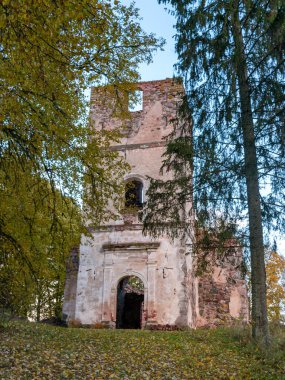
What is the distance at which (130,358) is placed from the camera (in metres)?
7.04

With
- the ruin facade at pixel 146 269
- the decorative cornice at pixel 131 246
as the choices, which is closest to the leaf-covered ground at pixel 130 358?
the ruin facade at pixel 146 269

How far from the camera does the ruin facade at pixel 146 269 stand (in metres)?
13.9

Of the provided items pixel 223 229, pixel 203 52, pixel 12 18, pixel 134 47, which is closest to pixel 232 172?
pixel 223 229

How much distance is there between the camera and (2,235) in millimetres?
8258

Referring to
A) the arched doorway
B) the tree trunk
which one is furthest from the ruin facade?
the tree trunk

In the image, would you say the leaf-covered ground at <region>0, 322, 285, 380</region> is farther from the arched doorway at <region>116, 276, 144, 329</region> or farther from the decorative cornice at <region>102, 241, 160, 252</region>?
the arched doorway at <region>116, 276, 144, 329</region>

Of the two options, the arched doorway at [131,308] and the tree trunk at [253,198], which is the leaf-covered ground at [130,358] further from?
the arched doorway at [131,308]

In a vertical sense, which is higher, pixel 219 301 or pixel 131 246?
pixel 131 246

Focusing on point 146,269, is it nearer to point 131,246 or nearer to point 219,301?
point 131,246

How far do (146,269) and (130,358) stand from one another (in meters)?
7.43

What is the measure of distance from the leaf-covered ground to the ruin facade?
170 inches

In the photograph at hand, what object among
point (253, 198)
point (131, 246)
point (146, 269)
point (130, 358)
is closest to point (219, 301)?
point (146, 269)

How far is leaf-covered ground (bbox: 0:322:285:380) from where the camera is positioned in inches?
236

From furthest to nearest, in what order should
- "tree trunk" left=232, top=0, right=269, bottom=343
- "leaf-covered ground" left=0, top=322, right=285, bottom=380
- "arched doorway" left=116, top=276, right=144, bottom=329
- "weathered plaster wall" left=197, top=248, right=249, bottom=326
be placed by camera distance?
"arched doorway" left=116, top=276, right=144, bottom=329 → "weathered plaster wall" left=197, top=248, right=249, bottom=326 → "tree trunk" left=232, top=0, right=269, bottom=343 → "leaf-covered ground" left=0, top=322, right=285, bottom=380
